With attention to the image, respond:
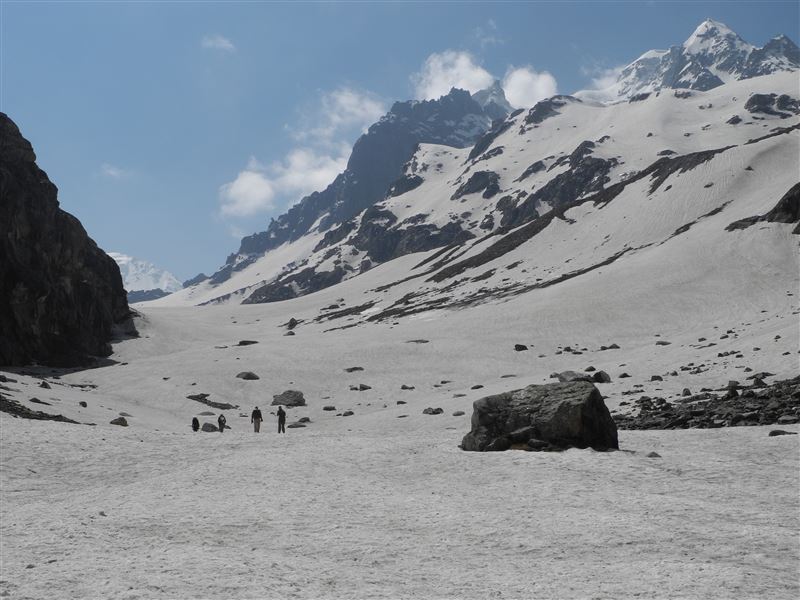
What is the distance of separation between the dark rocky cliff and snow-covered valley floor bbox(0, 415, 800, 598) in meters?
50.9

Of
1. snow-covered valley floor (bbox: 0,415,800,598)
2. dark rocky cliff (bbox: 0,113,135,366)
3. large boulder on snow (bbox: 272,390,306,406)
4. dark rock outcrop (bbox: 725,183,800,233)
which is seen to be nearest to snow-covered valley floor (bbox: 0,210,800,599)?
snow-covered valley floor (bbox: 0,415,800,598)

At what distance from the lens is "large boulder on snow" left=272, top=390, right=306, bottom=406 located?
4930cm

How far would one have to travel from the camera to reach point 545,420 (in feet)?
70.4

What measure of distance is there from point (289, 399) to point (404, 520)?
116ft

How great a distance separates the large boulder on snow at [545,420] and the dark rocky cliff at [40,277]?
58405 millimetres

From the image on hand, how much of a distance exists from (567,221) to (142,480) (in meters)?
131

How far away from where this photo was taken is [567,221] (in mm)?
141125

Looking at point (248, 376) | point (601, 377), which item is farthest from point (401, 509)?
point (248, 376)

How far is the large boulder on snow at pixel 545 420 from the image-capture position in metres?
21.0

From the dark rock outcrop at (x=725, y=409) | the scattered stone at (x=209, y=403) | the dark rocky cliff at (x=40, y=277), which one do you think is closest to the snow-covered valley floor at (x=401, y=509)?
the dark rock outcrop at (x=725, y=409)

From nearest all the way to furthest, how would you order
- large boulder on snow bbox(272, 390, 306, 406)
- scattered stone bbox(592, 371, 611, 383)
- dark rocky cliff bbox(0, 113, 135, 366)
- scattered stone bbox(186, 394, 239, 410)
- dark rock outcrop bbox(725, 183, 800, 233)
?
1. scattered stone bbox(592, 371, 611, 383)
2. scattered stone bbox(186, 394, 239, 410)
3. large boulder on snow bbox(272, 390, 306, 406)
4. dark rocky cliff bbox(0, 113, 135, 366)
5. dark rock outcrop bbox(725, 183, 800, 233)

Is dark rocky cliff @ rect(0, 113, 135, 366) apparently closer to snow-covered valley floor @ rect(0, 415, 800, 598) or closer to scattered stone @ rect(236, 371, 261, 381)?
scattered stone @ rect(236, 371, 261, 381)

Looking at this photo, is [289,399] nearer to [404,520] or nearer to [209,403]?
[209,403]

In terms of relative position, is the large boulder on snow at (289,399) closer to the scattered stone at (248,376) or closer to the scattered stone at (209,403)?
the scattered stone at (209,403)
